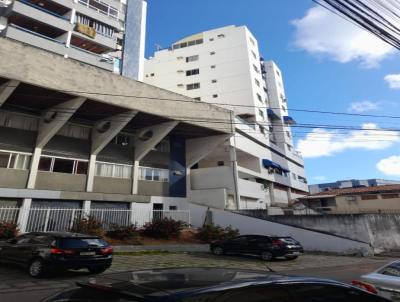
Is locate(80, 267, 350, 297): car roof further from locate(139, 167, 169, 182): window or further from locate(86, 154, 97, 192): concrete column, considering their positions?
locate(139, 167, 169, 182): window

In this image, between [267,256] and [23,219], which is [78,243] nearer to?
[267,256]

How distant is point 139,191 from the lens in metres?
27.8

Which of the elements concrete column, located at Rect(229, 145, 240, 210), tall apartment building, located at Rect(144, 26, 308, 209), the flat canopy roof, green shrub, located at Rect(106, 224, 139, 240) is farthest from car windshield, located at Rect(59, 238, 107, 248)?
tall apartment building, located at Rect(144, 26, 308, 209)

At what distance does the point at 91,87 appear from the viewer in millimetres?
22344

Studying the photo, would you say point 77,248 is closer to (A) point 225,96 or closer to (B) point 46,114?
(B) point 46,114

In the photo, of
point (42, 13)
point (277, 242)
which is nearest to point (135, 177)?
point (277, 242)

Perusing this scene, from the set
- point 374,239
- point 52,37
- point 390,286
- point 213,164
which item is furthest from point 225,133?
point 390,286

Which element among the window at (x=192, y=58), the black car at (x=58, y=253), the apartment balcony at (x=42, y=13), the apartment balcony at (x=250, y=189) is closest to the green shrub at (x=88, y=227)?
the black car at (x=58, y=253)

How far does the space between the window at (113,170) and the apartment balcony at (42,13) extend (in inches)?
678

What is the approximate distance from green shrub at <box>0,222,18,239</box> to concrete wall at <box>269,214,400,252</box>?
1949cm

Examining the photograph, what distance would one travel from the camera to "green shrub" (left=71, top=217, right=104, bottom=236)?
56.0 feet

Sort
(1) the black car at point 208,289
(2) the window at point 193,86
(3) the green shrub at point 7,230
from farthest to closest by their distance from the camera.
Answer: (2) the window at point 193,86
(3) the green shrub at point 7,230
(1) the black car at point 208,289

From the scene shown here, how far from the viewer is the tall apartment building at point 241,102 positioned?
3381 cm

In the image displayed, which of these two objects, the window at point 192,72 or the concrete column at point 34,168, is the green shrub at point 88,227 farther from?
the window at point 192,72
